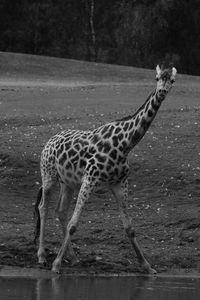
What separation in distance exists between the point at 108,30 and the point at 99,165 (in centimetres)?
3856

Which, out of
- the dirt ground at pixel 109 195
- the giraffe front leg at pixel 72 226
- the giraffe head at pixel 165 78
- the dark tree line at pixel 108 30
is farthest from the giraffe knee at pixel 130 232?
the dark tree line at pixel 108 30

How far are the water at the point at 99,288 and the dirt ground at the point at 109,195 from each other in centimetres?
57

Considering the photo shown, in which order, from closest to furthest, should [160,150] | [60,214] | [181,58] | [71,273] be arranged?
1. [71,273]
2. [60,214]
3. [160,150]
4. [181,58]

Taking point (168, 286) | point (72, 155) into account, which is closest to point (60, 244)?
point (72, 155)

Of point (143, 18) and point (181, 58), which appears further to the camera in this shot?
point (181, 58)

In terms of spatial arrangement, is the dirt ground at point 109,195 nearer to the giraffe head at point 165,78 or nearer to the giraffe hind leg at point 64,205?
the giraffe hind leg at point 64,205

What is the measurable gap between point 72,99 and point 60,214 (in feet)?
35.6

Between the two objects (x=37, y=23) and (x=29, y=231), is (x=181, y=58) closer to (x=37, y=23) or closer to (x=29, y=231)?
(x=37, y=23)

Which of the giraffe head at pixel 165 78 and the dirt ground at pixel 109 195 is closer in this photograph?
the giraffe head at pixel 165 78

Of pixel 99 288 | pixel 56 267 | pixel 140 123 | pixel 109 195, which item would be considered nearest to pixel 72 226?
pixel 56 267

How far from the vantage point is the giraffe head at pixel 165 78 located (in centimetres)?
1179

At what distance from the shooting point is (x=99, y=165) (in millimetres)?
12273

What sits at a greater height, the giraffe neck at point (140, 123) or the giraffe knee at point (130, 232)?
the giraffe neck at point (140, 123)

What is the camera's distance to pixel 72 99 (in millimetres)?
23797
